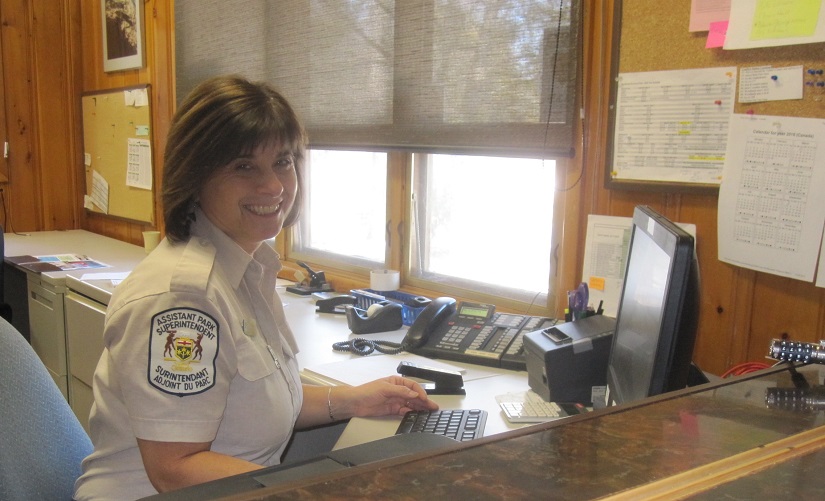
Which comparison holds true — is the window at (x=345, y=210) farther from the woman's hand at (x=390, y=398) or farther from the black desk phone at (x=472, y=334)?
the woman's hand at (x=390, y=398)

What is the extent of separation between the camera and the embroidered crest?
1.14 m

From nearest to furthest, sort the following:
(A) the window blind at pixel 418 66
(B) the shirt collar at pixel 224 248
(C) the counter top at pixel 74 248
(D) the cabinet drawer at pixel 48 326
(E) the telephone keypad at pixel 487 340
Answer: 1. (B) the shirt collar at pixel 224 248
2. (E) the telephone keypad at pixel 487 340
3. (A) the window blind at pixel 418 66
4. (D) the cabinet drawer at pixel 48 326
5. (C) the counter top at pixel 74 248

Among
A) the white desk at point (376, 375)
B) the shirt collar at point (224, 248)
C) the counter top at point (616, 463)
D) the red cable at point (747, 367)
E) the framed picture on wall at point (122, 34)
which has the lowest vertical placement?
the white desk at point (376, 375)

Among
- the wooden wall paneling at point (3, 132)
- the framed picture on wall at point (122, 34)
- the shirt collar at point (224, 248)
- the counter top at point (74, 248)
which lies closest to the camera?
the shirt collar at point (224, 248)

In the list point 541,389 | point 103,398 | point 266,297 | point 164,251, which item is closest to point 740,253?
point 541,389

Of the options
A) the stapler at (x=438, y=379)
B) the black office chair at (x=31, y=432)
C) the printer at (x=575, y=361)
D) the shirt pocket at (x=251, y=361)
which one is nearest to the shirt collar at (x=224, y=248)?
the shirt pocket at (x=251, y=361)

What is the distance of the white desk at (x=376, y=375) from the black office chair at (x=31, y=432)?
18.6 inches

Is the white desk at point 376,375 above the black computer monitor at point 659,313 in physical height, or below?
below

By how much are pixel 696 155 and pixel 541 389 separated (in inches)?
24.8

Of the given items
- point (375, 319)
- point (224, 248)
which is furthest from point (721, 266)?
point (224, 248)

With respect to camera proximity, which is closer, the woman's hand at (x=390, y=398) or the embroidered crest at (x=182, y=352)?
the embroidered crest at (x=182, y=352)

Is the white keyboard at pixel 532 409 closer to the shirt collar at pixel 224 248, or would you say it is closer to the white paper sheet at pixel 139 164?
the shirt collar at pixel 224 248

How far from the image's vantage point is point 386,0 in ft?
7.72

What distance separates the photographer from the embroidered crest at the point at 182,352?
1.14 m
